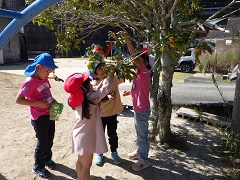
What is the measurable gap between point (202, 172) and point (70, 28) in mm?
3085

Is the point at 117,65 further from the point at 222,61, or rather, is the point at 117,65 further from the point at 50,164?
the point at 222,61

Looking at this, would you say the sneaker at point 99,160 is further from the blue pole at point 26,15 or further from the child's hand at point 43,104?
the blue pole at point 26,15

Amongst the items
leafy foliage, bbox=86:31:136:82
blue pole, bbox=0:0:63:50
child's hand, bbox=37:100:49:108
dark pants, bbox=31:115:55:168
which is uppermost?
blue pole, bbox=0:0:63:50

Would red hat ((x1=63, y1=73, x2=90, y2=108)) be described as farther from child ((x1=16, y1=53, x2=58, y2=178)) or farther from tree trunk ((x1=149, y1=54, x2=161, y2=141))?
tree trunk ((x1=149, y1=54, x2=161, y2=141))

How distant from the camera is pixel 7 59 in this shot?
Answer: 18797 millimetres

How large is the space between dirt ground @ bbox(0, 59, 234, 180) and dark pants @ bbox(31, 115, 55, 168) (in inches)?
10.0

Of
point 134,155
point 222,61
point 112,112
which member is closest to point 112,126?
point 112,112

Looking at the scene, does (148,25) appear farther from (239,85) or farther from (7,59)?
(7,59)

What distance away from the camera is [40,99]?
293 centimetres

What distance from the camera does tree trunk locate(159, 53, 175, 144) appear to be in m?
3.63

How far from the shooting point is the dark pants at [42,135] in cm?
295

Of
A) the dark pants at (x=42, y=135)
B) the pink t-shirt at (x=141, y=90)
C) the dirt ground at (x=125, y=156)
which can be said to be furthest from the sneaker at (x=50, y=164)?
the pink t-shirt at (x=141, y=90)

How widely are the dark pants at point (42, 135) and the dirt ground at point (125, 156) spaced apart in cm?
26

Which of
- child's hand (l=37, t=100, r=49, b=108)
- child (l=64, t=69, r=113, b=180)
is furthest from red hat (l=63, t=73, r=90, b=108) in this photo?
child's hand (l=37, t=100, r=49, b=108)
